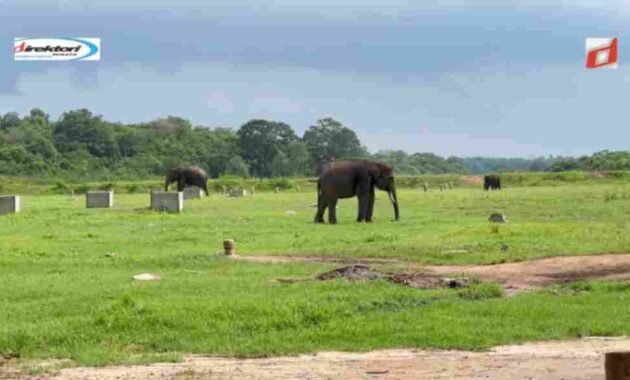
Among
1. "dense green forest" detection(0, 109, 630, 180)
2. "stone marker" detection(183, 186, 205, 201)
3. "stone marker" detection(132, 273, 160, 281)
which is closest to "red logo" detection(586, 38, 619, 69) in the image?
"stone marker" detection(132, 273, 160, 281)

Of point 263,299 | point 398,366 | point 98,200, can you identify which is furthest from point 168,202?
point 398,366

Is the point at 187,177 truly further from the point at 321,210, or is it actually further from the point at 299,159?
the point at 299,159

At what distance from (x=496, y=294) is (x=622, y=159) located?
95.2m

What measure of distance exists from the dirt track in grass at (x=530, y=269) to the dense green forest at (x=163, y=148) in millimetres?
77567

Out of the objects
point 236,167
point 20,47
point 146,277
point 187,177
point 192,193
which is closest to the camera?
point 146,277

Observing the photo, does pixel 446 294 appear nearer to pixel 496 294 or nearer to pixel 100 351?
pixel 496 294

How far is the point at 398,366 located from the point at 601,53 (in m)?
18.1

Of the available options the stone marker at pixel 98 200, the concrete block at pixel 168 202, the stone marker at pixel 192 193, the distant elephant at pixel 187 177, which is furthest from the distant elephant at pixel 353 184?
the distant elephant at pixel 187 177

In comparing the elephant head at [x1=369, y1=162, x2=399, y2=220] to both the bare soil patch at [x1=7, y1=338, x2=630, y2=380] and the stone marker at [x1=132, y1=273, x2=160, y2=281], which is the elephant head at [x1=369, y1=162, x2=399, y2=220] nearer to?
the stone marker at [x1=132, y1=273, x2=160, y2=281]

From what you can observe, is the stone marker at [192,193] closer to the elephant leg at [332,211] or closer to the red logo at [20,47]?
the elephant leg at [332,211]

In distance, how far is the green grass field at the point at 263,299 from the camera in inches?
468

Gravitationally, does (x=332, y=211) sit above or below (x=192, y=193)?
above

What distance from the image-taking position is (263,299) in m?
14.1

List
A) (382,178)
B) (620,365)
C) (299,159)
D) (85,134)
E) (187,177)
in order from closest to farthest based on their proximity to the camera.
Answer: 1. (620,365)
2. (382,178)
3. (187,177)
4. (85,134)
5. (299,159)
